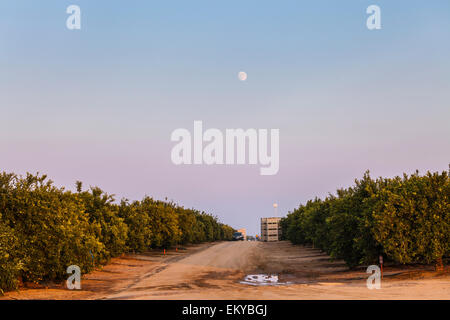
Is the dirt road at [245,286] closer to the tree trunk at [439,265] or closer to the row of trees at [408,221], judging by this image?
the tree trunk at [439,265]

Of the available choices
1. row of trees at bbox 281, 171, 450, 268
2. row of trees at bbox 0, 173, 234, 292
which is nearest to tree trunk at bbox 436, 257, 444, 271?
row of trees at bbox 281, 171, 450, 268

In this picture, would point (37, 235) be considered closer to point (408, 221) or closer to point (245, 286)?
point (245, 286)

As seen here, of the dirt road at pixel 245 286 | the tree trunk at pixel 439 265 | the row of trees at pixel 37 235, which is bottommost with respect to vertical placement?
the dirt road at pixel 245 286

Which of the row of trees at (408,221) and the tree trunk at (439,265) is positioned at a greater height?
the row of trees at (408,221)

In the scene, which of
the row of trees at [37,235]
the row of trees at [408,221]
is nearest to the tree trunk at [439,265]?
the row of trees at [408,221]

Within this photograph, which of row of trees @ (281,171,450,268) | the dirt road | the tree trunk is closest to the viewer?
the dirt road

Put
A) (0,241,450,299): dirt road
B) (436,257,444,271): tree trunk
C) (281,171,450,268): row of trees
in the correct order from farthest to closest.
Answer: (436,257,444,271): tree trunk → (281,171,450,268): row of trees → (0,241,450,299): dirt road

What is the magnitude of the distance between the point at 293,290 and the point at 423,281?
5.69 m

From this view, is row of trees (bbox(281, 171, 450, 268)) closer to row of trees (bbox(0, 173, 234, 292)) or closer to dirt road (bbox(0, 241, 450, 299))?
dirt road (bbox(0, 241, 450, 299))

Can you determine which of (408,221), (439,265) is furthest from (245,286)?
(439,265)

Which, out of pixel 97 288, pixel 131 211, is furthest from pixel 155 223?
pixel 97 288

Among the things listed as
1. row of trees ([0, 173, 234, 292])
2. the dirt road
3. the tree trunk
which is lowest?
the dirt road

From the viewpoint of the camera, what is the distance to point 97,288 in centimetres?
2025
